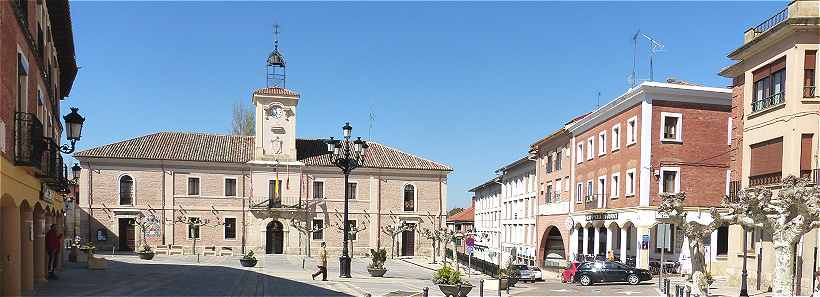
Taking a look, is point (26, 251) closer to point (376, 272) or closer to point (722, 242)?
point (376, 272)

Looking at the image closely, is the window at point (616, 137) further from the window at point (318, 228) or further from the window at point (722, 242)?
the window at point (318, 228)

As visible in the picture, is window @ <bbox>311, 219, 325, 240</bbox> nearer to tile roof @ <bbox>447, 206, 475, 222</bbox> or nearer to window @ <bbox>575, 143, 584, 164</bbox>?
window @ <bbox>575, 143, 584, 164</bbox>

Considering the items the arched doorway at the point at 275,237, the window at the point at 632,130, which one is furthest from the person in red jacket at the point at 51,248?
the arched doorway at the point at 275,237

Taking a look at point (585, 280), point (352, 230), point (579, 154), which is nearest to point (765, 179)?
point (585, 280)

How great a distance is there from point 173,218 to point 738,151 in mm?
37350

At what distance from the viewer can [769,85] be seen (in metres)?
21.7

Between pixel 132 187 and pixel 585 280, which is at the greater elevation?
pixel 132 187

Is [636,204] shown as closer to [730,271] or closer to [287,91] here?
[730,271]

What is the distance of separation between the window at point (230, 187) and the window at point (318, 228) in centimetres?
663

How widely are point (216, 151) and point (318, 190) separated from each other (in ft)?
28.0

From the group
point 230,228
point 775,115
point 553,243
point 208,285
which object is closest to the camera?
point 208,285

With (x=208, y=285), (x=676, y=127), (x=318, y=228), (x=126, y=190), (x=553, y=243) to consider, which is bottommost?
(x=553, y=243)

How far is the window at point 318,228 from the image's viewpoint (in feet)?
151

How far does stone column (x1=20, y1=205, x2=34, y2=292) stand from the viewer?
14.3 m
